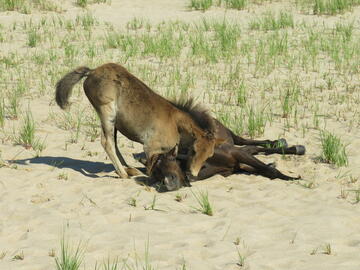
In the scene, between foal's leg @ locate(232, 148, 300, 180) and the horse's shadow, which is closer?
foal's leg @ locate(232, 148, 300, 180)

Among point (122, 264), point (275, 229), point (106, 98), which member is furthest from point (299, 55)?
point (122, 264)

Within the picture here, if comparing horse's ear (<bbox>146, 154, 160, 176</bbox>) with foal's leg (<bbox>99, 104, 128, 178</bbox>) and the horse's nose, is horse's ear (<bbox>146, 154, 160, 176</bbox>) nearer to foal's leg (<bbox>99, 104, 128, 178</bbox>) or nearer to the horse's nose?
the horse's nose

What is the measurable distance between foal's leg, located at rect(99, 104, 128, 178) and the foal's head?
1.56ft

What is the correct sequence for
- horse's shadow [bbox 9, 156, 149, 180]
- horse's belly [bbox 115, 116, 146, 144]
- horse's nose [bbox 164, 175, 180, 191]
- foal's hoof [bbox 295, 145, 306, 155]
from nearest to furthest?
1. horse's nose [bbox 164, 175, 180, 191]
2. horse's belly [bbox 115, 116, 146, 144]
3. horse's shadow [bbox 9, 156, 149, 180]
4. foal's hoof [bbox 295, 145, 306, 155]

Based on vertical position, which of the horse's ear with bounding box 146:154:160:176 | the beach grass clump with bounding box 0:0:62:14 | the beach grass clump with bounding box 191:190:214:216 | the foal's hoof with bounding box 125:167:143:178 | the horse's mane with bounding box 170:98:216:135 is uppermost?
the beach grass clump with bounding box 0:0:62:14

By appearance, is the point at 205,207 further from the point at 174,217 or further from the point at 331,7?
the point at 331,7

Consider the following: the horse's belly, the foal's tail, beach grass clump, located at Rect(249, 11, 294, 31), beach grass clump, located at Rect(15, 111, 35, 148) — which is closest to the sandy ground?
beach grass clump, located at Rect(15, 111, 35, 148)

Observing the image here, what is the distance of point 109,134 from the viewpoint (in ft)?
24.8

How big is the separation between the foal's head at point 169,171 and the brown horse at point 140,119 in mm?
89

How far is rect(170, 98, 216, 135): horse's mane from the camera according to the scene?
24.1 ft

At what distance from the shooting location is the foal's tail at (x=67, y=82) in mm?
7781

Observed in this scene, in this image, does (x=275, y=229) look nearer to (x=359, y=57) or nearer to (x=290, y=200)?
(x=290, y=200)

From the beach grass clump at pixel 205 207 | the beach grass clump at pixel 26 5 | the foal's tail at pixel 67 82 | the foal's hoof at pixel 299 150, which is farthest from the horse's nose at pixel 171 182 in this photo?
the beach grass clump at pixel 26 5

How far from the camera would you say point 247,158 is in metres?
7.71
